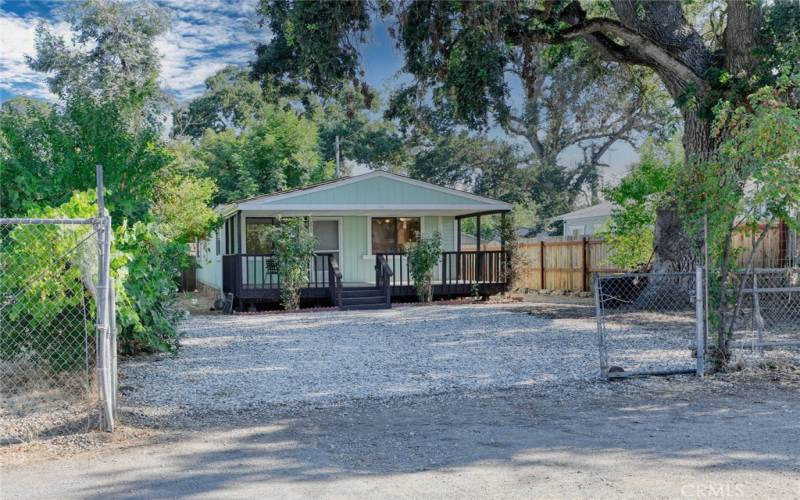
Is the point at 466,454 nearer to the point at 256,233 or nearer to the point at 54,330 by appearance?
the point at 54,330

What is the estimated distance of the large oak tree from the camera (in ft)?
37.6

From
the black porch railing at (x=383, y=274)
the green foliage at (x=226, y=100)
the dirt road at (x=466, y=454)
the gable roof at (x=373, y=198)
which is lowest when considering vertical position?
the dirt road at (x=466, y=454)

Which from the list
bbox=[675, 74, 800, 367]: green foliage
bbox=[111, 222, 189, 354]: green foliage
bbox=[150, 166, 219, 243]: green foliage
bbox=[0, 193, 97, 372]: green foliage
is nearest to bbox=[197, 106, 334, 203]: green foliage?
bbox=[150, 166, 219, 243]: green foliage

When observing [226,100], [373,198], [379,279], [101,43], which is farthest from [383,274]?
[226,100]

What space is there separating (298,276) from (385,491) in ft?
39.3

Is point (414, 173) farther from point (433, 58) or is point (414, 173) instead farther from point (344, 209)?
point (433, 58)

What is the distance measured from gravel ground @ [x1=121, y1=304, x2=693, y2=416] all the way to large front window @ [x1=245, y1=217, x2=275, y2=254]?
183 inches

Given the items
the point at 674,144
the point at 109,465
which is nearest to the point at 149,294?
the point at 109,465

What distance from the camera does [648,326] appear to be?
12.0 metres

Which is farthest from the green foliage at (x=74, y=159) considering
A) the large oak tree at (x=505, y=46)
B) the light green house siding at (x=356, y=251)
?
the light green house siding at (x=356, y=251)

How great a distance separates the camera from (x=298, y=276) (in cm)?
1577

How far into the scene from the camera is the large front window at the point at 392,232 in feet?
63.3

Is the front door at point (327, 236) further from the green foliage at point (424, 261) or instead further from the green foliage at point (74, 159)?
the green foliage at point (74, 159)

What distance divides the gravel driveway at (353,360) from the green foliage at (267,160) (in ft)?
51.7
